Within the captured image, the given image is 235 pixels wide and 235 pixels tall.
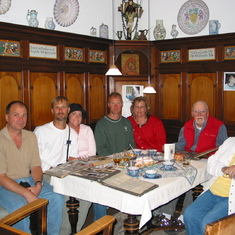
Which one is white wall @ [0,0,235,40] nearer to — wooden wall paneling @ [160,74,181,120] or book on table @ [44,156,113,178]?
wooden wall paneling @ [160,74,181,120]

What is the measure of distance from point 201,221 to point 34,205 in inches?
49.0

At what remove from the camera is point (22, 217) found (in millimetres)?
2219

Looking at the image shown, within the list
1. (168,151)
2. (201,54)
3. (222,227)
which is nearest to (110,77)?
(201,54)

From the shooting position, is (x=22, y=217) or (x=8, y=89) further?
(x=8, y=89)

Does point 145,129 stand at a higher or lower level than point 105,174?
higher

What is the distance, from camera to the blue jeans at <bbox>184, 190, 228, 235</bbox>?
248 cm

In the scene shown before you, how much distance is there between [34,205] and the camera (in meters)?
2.32

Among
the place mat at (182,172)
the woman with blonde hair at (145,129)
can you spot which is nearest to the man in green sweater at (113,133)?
the woman with blonde hair at (145,129)

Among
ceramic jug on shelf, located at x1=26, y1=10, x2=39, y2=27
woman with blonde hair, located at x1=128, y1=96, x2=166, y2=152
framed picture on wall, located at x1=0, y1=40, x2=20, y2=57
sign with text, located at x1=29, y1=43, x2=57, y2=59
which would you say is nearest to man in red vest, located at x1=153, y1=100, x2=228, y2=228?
woman with blonde hair, located at x1=128, y1=96, x2=166, y2=152

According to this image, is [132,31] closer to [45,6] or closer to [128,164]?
[45,6]

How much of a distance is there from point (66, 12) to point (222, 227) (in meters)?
4.23

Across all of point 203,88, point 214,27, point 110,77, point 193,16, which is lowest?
point 203,88

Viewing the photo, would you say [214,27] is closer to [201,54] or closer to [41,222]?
[201,54]

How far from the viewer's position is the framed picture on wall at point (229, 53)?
15.6 feet
